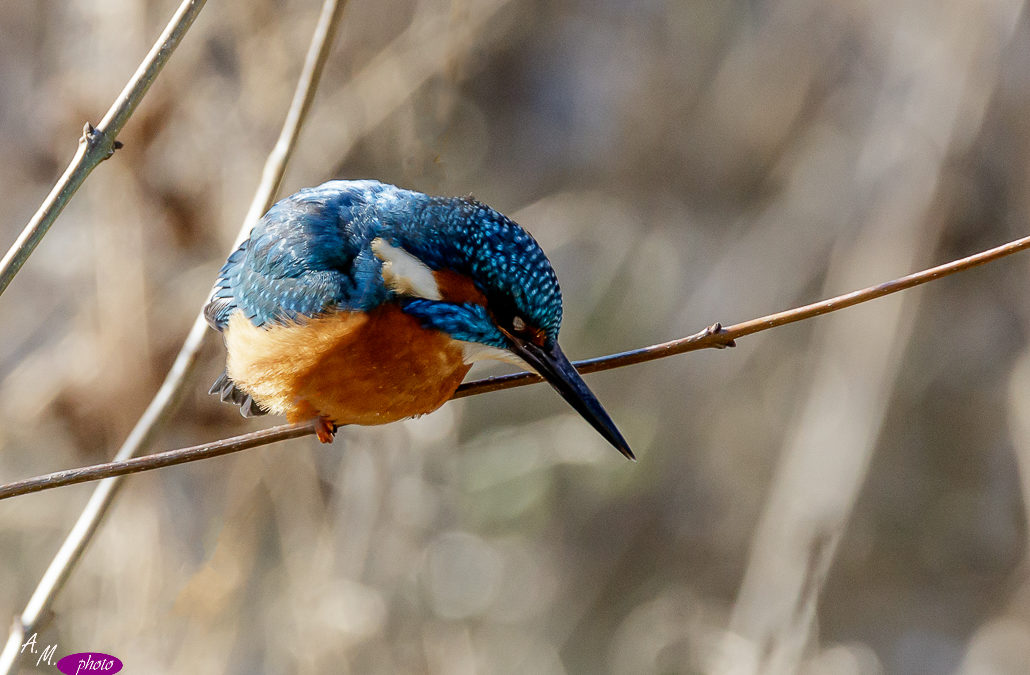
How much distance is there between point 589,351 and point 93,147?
3.27 metres

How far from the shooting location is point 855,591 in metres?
5.35

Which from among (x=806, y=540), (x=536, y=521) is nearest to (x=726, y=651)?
(x=806, y=540)

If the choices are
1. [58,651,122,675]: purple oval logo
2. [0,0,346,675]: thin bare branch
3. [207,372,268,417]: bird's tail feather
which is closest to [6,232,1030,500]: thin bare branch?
[0,0,346,675]: thin bare branch

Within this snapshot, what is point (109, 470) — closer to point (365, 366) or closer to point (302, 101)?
point (365, 366)

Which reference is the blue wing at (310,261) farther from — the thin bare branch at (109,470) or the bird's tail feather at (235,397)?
the thin bare branch at (109,470)

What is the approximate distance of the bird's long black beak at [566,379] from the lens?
83.8 inches

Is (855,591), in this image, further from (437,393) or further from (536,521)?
(437,393)

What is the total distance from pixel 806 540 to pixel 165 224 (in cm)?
279

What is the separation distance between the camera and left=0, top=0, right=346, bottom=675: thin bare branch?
1.99 meters

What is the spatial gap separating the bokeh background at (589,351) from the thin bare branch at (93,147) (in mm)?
1250

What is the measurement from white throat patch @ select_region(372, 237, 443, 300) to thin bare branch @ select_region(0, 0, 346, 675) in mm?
338

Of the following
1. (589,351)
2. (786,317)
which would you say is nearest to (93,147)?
(786,317)

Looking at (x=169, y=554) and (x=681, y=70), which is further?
(x=681, y=70)

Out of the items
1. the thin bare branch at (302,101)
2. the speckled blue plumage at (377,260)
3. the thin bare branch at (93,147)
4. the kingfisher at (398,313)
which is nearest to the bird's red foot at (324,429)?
the kingfisher at (398,313)
